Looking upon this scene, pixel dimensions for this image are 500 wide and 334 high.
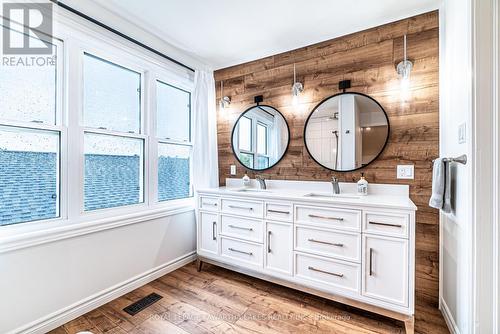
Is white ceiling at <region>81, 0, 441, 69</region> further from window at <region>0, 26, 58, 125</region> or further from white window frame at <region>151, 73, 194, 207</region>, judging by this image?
window at <region>0, 26, 58, 125</region>

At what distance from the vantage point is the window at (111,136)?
6.59ft

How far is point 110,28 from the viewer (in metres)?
2.04

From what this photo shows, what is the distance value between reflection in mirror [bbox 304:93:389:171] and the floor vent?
204 cm

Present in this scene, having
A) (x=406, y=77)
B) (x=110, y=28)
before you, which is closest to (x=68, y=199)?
(x=110, y=28)

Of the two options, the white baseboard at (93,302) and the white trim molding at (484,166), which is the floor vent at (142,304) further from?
the white trim molding at (484,166)

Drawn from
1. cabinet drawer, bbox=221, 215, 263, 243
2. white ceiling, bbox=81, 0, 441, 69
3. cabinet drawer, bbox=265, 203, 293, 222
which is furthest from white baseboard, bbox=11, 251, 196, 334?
white ceiling, bbox=81, 0, 441, 69

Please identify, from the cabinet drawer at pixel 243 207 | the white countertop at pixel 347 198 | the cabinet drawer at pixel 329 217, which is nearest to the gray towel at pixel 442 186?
the white countertop at pixel 347 198

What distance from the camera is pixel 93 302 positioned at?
1.93 meters

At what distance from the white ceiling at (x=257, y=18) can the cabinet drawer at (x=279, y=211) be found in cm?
166

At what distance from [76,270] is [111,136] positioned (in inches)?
45.6

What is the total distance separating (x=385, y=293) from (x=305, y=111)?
1776 mm

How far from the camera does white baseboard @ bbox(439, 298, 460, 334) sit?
1.57 m

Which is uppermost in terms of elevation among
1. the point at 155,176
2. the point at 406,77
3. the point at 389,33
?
the point at 389,33

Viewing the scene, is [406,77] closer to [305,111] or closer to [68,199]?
[305,111]
